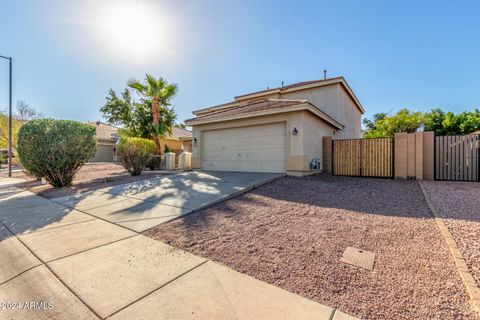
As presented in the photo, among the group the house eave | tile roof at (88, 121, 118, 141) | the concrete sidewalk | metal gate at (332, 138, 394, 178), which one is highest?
tile roof at (88, 121, 118, 141)

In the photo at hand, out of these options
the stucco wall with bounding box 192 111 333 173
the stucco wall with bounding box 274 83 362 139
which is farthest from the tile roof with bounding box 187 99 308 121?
the stucco wall with bounding box 274 83 362 139

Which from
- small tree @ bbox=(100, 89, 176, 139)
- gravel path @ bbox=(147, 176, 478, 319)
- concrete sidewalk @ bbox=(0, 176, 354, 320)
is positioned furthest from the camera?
small tree @ bbox=(100, 89, 176, 139)

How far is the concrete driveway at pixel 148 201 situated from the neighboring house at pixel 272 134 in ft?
6.83

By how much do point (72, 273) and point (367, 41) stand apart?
1403 centimetres

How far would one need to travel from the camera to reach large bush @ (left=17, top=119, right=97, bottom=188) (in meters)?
8.06

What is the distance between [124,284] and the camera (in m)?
2.38

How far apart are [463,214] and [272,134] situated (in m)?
6.76

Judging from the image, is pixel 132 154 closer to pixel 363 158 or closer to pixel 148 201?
pixel 148 201

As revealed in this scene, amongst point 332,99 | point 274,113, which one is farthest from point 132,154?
point 332,99

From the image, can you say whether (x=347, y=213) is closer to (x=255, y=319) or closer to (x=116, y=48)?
(x=255, y=319)

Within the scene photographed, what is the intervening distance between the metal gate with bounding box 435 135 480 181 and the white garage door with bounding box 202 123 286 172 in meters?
6.64

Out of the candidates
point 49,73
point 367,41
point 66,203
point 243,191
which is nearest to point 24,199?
point 66,203

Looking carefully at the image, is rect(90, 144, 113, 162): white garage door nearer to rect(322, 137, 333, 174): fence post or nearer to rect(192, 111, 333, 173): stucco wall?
rect(192, 111, 333, 173): stucco wall

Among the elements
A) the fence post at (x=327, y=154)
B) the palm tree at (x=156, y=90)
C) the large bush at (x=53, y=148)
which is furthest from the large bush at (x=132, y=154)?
the fence post at (x=327, y=154)
